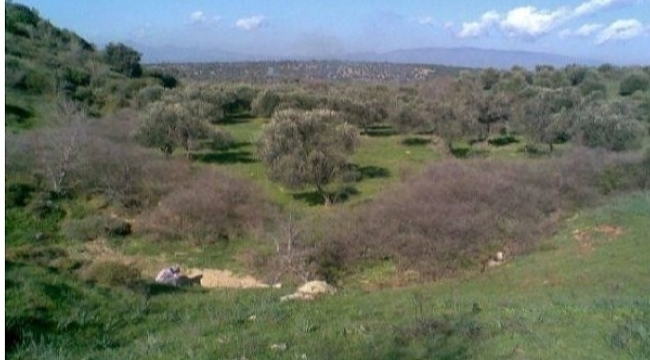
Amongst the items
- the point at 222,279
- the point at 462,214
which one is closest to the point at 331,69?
the point at 462,214

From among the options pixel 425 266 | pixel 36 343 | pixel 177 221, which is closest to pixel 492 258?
pixel 425 266

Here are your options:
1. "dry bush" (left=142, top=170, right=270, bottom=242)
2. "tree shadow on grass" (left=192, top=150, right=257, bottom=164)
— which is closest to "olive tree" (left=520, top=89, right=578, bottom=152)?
"tree shadow on grass" (left=192, top=150, right=257, bottom=164)

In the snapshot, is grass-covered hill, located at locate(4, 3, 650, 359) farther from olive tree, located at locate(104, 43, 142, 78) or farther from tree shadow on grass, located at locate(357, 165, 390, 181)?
olive tree, located at locate(104, 43, 142, 78)

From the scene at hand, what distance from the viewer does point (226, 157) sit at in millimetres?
42969

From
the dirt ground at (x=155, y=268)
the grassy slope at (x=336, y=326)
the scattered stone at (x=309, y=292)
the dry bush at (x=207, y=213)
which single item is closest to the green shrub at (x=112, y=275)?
the grassy slope at (x=336, y=326)

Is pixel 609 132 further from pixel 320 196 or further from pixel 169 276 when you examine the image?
pixel 169 276

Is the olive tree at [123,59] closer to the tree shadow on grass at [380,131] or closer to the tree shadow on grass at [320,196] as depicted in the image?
the tree shadow on grass at [380,131]

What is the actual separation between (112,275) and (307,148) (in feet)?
65.4

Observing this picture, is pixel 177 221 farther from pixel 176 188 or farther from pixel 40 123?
pixel 40 123

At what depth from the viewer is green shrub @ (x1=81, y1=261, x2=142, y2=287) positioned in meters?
16.3

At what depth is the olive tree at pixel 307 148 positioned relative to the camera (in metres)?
33.9

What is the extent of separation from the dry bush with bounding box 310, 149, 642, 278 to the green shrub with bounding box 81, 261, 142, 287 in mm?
7896

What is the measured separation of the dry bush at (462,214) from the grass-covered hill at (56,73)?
70.3 ft

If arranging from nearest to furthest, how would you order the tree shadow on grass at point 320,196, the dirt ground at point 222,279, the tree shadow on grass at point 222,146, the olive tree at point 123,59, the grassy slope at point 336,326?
1. the grassy slope at point 336,326
2. the dirt ground at point 222,279
3. the tree shadow on grass at point 320,196
4. the tree shadow on grass at point 222,146
5. the olive tree at point 123,59
